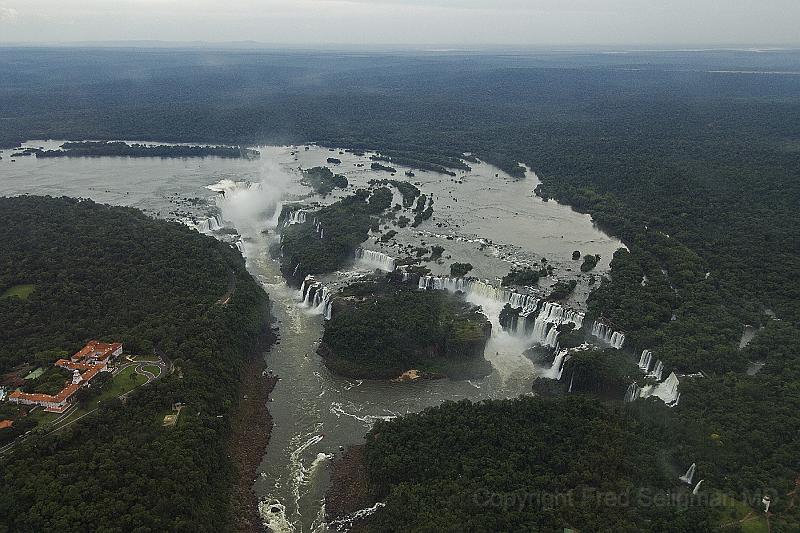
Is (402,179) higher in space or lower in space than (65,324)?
lower

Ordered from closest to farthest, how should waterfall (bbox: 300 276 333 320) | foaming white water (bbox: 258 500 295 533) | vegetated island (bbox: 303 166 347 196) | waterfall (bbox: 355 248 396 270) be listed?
foaming white water (bbox: 258 500 295 533), waterfall (bbox: 300 276 333 320), waterfall (bbox: 355 248 396 270), vegetated island (bbox: 303 166 347 196)

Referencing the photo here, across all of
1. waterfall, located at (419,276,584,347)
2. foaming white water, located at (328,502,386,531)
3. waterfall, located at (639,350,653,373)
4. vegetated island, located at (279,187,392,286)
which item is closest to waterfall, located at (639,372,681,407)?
waterfall, located at (639,350,653,373)

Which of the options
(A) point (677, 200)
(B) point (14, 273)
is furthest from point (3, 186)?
(A) point (677, 200)

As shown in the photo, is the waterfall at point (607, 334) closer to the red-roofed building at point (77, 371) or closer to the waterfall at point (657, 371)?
the waterfall at point (657, 371)

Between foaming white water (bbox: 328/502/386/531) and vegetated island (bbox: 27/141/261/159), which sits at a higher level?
foaming white water (bbox: 328/502/386/531)

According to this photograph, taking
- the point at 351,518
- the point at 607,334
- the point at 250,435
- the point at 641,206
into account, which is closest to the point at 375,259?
the point at 607,334

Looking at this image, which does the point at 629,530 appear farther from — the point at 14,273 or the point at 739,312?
the point at 14,273

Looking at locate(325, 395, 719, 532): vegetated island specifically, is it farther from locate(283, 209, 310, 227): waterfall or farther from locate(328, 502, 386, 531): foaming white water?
locate(283, 209, 310, 227): waterfall
